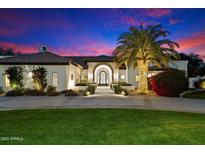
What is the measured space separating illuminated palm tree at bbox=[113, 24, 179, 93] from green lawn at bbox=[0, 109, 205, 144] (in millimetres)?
13624

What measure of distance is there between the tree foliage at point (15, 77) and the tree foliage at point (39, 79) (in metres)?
1.53

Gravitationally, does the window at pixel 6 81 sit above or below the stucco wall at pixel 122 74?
below

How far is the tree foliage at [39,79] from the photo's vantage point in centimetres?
2644

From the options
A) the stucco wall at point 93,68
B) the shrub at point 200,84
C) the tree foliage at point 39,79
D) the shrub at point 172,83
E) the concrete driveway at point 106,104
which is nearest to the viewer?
the concrete driveway at point 106,104

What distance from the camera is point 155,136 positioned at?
29.1 feet

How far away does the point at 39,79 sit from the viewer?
86.9ft

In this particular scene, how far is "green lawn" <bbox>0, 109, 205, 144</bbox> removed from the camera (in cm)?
842

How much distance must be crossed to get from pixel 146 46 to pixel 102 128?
17.8 metres

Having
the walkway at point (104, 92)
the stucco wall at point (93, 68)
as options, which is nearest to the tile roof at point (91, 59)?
the stucco wall at point (93, 68)

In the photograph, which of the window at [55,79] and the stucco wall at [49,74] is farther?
the window at [55,79]

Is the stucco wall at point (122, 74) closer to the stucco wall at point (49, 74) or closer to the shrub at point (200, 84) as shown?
the shrub at point (200, 84)

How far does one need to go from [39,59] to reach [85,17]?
6.70 meters
